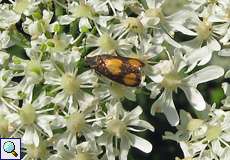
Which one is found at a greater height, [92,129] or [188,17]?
[188,17]

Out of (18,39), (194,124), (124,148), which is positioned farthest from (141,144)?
(18,39)

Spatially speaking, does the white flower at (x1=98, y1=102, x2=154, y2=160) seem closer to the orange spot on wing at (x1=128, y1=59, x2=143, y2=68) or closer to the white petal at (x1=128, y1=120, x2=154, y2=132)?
the white petal at (x1=128, y1=120, x2=154, y2=132)

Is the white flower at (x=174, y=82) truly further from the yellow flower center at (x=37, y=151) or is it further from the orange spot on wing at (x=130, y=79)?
the yellow flower center at (x=37, y=151)

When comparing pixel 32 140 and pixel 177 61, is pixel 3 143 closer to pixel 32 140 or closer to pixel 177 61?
pixel 32 140

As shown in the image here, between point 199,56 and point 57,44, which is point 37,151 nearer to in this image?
point 57,44

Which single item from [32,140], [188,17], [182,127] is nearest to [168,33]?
[188,17]

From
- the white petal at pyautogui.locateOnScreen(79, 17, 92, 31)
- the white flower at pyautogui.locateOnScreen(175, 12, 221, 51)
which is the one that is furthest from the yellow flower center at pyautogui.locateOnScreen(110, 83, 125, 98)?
the white flower at pyautogui.locateOnScreen(175, 12, 221, 51)

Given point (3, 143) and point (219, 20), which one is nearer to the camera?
point (3, 143)

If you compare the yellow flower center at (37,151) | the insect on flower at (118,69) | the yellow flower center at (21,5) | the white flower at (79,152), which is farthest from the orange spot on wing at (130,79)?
the yellow flower center at (21,5)
